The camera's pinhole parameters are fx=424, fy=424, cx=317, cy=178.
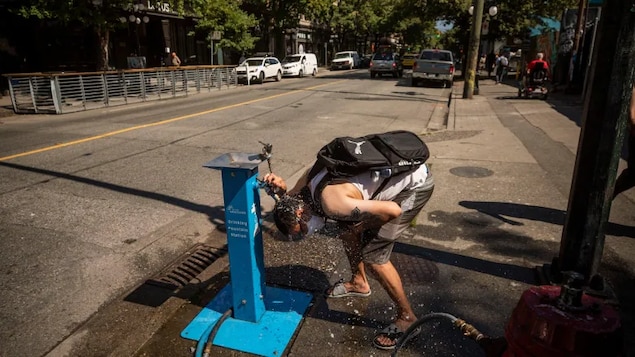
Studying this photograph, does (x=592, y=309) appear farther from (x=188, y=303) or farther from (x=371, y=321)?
(x=188, y=303)

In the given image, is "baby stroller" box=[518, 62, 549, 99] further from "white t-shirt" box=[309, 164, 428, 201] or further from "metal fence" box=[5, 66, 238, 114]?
"white t-shirt" box=[309, 164, 428, 201]

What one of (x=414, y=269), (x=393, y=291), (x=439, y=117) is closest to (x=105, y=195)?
(x=414, y=269)

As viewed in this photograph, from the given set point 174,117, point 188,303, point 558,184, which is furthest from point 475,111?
point 188,303

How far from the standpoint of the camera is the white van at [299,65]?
30438 millimetres

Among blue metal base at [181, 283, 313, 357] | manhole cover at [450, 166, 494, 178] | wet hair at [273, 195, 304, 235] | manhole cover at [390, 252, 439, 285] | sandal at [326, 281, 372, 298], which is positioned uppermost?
wet hair at [273, 195, 304, 235]

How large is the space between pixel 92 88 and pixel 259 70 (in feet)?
41.8

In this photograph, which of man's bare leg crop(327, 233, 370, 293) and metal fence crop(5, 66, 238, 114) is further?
metal fence crop(5, 66, 238, 114)

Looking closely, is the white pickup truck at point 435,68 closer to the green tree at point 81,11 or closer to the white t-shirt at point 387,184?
the green tree at point 81,11

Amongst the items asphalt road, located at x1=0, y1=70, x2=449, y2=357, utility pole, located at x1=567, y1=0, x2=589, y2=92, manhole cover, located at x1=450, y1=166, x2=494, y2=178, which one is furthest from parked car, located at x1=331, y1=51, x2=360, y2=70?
manhole cover, located at x1=450, y1=166, x2=494, y2=178

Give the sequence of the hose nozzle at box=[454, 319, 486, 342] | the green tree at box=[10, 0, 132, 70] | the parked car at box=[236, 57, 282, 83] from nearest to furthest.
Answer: the hose nozzle at box=[454, 319, 486, 342]
the green tree at box=[10, 0, 132, 70]
the parked car at box=[236, 57, 282, 83]

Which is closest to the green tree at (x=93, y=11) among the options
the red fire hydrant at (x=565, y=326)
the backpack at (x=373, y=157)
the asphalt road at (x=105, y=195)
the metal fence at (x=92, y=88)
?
the metal fence at (x=92, y=88)

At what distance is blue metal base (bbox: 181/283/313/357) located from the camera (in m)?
2.74

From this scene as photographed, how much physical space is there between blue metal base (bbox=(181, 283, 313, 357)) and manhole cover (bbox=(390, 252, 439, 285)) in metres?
0.88

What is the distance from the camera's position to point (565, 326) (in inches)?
46.4
